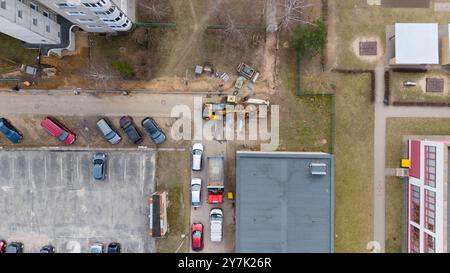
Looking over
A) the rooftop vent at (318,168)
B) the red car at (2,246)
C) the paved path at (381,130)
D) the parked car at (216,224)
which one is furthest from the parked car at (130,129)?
the paved path at (381,130)

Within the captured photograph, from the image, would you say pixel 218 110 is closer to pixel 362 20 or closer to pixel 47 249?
pixel 362 20

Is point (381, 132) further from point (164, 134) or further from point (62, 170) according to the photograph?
point (62, 170)

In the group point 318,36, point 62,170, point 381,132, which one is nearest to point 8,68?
point 62,170

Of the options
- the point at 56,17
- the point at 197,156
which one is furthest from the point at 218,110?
the point at 56,17

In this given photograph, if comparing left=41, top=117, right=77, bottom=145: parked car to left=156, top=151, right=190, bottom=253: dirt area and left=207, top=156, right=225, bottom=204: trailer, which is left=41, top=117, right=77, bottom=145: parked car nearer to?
left=156, top=151, right=190, bottom=253: dirt area

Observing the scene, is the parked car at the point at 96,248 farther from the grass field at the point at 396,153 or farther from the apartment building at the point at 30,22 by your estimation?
the grass field at the point at 396,153

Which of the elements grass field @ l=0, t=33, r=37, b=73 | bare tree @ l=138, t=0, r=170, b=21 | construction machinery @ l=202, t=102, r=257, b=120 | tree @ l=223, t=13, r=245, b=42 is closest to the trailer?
construction machinery @ l=202, t=102, r=257, b=120

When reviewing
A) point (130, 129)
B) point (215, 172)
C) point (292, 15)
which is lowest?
point (215, 172)
